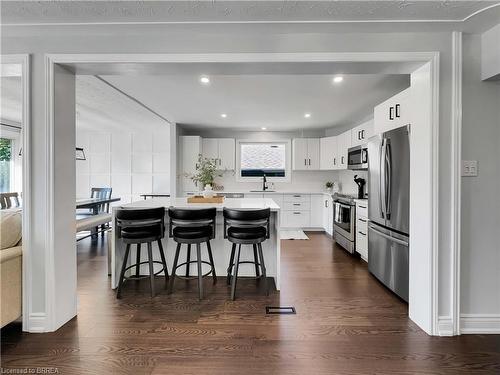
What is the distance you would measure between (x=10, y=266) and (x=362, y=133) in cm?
480

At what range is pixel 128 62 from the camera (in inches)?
89.0

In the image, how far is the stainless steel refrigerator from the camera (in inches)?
108

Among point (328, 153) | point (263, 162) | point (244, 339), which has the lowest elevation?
point (244, 339)

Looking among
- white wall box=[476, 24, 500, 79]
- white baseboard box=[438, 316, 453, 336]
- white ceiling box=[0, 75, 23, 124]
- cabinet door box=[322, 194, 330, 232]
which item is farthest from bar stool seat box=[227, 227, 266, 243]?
cabinet door box=[322, 194, 330, 232]

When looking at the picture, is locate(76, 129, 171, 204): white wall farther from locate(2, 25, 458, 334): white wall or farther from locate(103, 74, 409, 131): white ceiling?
locate(2, 25, 458, 334): white wall

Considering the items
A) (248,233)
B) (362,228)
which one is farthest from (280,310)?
(362,228)

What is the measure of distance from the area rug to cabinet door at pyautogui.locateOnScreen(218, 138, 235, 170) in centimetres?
203

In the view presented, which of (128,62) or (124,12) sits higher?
(124,12)

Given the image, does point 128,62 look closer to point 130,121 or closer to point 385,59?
point 385,59

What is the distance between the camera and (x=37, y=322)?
7.41ft

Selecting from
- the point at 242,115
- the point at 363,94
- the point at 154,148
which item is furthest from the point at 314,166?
the point at 154,148

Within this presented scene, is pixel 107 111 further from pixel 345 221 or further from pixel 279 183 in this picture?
pixel 345 221

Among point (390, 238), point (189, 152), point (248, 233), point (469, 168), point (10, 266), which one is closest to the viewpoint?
point (10, 266)

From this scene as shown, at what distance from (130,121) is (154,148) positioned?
1467mm
